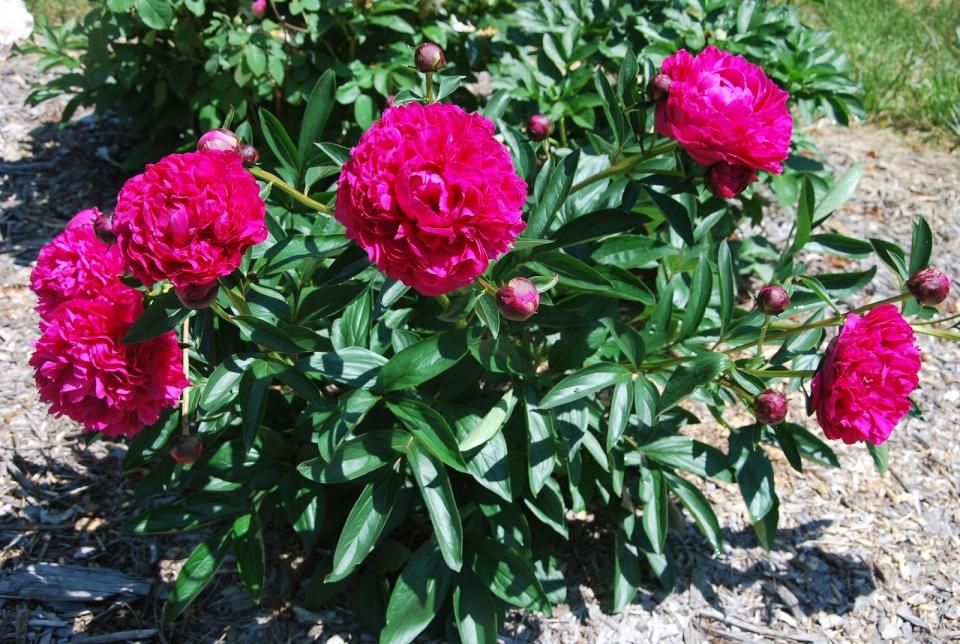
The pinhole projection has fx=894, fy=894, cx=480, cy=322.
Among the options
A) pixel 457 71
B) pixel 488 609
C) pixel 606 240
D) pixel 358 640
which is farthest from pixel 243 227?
pixel 457 71

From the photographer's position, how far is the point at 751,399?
6.11 ft

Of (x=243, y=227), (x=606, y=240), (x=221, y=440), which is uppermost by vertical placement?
(x=243, y=227)

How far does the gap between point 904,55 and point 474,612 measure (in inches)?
173

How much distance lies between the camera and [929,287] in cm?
171

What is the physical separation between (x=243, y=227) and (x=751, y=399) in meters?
1.08

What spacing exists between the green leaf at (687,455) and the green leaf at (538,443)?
0.35 m

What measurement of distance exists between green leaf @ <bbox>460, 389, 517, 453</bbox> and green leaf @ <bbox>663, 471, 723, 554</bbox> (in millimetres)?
517

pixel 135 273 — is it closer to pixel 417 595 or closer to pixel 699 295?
pixel 417 595

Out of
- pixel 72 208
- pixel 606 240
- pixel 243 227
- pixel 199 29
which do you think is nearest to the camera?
pixel 243 227

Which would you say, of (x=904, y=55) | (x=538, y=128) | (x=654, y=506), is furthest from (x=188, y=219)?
(x=904, y=55)

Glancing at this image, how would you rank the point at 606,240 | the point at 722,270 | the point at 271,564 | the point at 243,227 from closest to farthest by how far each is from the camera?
the point at 243,227 → the point at 722,270 → the point at 606,240 → the point at 271,564

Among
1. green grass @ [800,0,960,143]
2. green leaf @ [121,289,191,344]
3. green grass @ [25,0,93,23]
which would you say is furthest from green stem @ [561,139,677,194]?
green grass @ [25,0,93,23]

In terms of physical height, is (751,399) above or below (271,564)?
above

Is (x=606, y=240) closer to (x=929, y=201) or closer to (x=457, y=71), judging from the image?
(x=457, y=71)
